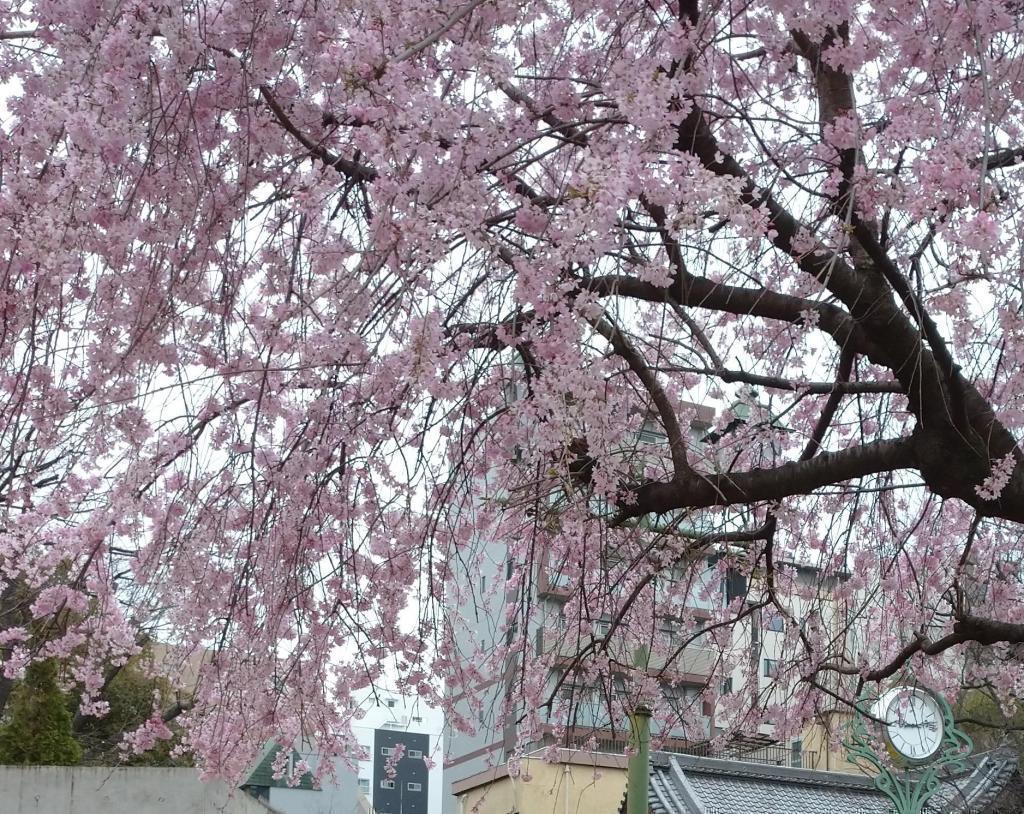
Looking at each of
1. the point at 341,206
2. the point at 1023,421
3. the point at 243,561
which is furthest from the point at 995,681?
the point at 341,206

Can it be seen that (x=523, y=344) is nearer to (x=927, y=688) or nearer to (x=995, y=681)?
(x=927, y=688)

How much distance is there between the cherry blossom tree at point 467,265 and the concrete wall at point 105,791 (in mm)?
5447

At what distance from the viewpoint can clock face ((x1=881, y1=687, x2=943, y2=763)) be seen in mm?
6547

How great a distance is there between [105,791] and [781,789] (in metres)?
6.05

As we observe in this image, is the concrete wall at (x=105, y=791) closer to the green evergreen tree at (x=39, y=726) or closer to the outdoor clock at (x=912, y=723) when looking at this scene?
the green evergreen tree at (x=39, y=726)

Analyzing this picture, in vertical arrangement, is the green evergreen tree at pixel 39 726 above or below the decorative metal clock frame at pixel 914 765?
above

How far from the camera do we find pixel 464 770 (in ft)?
69.1

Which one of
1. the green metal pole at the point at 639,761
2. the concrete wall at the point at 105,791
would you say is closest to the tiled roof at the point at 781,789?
the concrete wall at the point at 105,791

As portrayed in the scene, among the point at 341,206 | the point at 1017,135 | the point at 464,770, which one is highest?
the point at 1017,135

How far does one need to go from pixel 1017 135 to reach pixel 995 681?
3503mm

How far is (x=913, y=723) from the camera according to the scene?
671 centimetres

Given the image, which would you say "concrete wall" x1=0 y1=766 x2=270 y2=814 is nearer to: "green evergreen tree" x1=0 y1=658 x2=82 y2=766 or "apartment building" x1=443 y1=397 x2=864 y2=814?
"green evergreen tree" x1=0 y1=658 x2=82 y2=766

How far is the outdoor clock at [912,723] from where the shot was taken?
6543 millimetres

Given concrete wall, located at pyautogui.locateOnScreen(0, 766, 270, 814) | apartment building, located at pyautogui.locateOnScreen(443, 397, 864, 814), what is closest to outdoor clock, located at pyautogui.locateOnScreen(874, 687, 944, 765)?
apartment building, located at pyautogui.locateOnScreen(443, 397, 864, 814)
